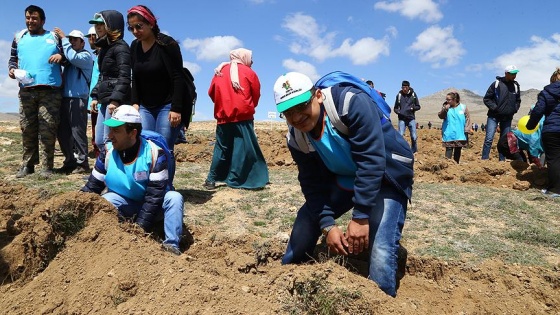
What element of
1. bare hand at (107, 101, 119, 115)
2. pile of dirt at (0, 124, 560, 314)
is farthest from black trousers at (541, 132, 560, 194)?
bare hand at (107, 101, 119, 115)

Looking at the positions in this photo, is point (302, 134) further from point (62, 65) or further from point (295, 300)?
point (62, 65)

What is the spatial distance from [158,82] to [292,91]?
2.56 metres

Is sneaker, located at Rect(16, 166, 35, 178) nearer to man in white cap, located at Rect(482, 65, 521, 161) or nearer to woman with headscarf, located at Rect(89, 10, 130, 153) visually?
woman with headscarf, located at Rect(89, 10, 130, 153)

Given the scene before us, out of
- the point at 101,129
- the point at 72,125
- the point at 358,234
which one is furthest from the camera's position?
the point at 72,125

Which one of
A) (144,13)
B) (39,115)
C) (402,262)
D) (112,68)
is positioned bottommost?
(402,262)

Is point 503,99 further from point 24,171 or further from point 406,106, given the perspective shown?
point 24,171

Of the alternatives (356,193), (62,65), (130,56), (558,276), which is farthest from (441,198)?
(62,65)

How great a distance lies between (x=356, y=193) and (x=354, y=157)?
0.77 ft

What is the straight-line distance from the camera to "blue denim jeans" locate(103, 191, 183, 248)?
3738mm

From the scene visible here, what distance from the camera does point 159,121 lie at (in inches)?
191

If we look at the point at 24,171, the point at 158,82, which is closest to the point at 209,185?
the point at 158,82

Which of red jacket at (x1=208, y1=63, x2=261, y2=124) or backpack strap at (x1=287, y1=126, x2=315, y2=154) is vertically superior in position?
red jacket at (x1=208, y1=63, x2=261, y2=124)

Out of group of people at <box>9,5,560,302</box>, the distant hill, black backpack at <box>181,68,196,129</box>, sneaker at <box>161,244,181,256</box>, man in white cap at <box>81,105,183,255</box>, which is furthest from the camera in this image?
the distant hill

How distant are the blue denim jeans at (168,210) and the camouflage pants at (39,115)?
2.87 meters
